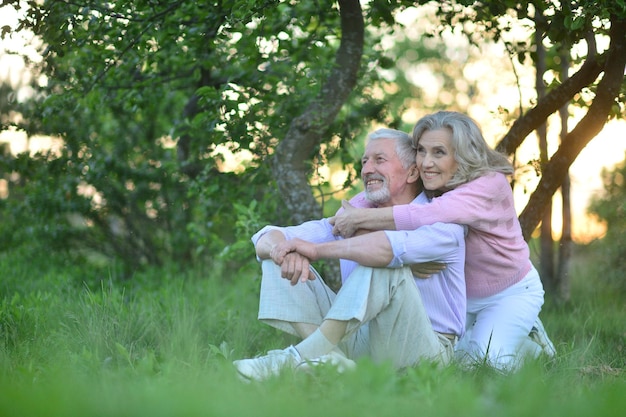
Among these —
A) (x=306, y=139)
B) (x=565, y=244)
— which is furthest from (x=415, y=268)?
(x=565, y=244)

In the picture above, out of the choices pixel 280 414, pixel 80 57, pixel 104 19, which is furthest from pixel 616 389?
pixel 80 57

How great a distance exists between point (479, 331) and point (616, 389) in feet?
3.65

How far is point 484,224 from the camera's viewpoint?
3816 millimetres

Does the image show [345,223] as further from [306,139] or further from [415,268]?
[306,139]

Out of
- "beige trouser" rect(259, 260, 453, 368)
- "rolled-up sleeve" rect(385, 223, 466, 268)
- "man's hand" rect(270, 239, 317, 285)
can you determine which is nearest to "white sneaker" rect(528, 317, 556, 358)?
"beige trouser" rect(259, 260, 453, 368)

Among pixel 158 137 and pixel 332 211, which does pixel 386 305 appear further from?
pixel 332 211

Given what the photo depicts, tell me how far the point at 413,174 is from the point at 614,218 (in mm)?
4245

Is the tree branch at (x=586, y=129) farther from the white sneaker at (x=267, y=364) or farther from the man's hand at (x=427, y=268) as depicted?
the white sneaker at (x=267, y=364)

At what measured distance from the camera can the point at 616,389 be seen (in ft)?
9.60

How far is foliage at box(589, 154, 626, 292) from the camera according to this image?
22.5 feet

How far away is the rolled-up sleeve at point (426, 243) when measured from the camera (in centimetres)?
345

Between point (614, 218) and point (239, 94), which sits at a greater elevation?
point (239, 94)

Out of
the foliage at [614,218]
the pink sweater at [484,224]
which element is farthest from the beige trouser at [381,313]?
the foliage at [614,218]

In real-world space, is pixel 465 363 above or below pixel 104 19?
below
